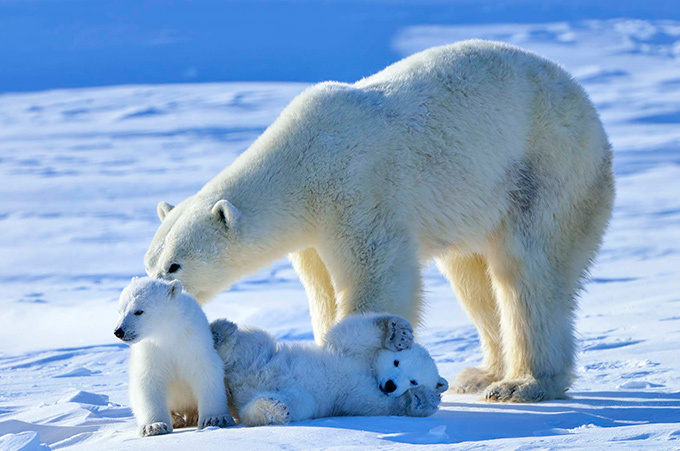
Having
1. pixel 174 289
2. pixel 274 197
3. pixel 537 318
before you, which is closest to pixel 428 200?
pixel 274 197

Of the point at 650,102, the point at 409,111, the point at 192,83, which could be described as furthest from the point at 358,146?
the point at 192,83

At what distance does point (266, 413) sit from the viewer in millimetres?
3695

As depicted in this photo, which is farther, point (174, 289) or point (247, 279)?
point (247, 279)

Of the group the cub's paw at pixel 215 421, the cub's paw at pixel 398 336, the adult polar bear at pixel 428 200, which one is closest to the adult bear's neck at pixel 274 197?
the adult polar bear at pixel 428 200

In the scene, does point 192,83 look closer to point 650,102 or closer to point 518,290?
point 650,102

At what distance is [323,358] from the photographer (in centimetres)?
412

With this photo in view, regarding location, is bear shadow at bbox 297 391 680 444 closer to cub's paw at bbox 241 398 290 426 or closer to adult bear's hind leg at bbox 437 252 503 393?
cub's paw at bbox 241 398 290 426

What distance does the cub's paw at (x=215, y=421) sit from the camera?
3.77 m

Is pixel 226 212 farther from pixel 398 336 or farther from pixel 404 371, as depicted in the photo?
pixel 404 371

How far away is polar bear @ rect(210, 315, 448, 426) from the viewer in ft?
13.0

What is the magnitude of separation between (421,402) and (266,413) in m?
0.70

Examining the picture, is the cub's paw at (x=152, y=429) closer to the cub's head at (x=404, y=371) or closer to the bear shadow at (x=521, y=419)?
the bear shadow at (x=521, y=419)

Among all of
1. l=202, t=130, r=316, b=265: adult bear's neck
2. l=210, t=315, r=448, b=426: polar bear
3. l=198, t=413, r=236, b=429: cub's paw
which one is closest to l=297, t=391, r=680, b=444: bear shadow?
l=210, t=315, r=448, b=426: polar bear

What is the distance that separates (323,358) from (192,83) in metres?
23.0
